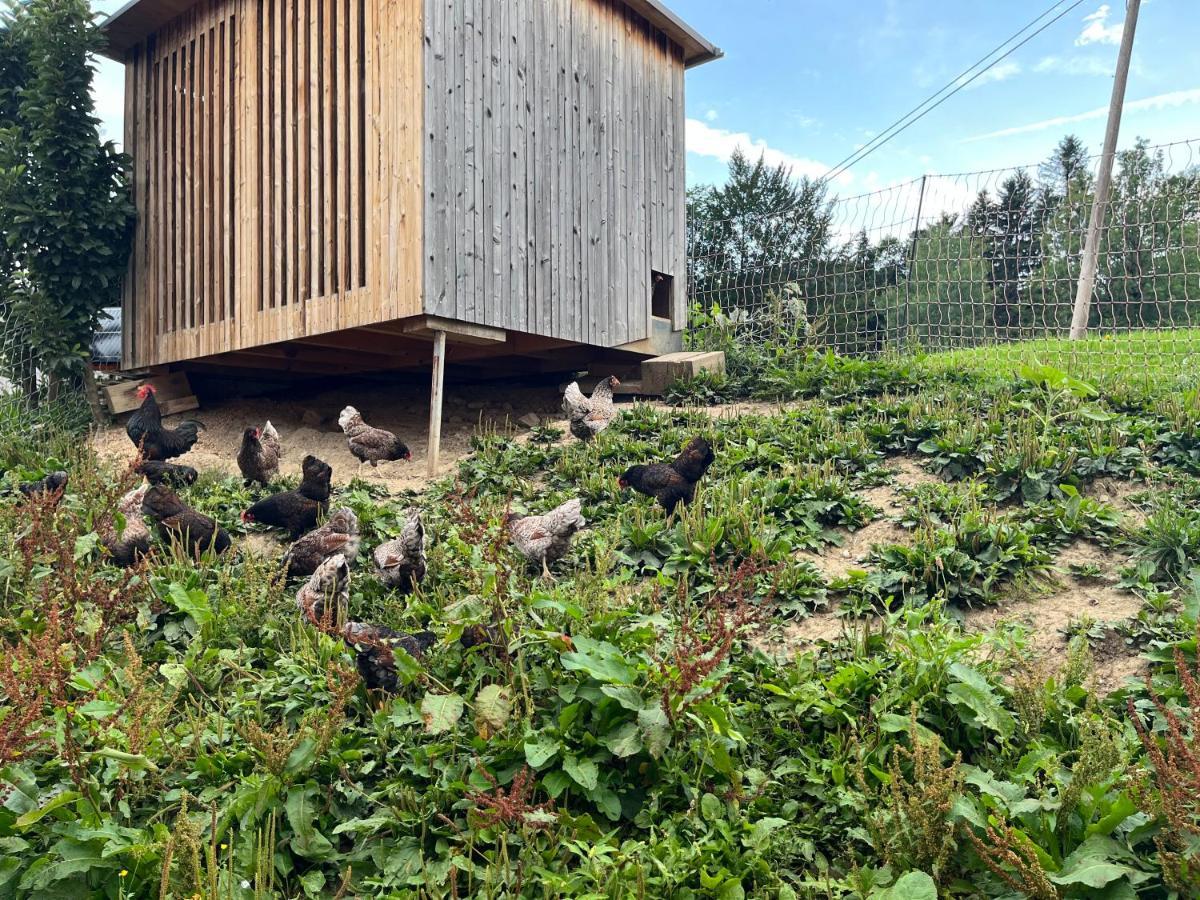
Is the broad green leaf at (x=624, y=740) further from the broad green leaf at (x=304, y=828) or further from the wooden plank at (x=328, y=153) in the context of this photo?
the wooden plank at (x=328, y=153)

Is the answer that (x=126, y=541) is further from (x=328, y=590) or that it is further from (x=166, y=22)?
(x=166, y=22)

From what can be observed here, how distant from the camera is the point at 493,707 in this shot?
3.22m

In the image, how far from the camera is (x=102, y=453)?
29.6 ft

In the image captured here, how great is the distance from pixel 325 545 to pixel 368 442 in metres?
2.72

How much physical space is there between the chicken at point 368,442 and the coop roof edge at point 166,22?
5.24 metres

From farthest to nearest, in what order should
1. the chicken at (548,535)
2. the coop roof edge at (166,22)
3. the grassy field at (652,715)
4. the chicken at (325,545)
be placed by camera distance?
the coop roof edge at (166,22), the chicken at (325,545), the chicken at (548,535), the grassy field at (652,715)

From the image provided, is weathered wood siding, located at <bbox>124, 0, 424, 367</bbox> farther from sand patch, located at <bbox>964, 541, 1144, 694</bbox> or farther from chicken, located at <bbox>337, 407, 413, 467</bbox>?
sand patch, located at <bbox>964, 541, 1144, 694</bbox>

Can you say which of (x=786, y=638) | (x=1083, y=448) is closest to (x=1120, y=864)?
(x=786, y=638)

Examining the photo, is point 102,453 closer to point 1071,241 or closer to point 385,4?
point 385,4

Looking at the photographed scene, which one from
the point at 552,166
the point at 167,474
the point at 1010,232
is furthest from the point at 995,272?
the point at 167,474

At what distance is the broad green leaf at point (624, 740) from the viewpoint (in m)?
2.98

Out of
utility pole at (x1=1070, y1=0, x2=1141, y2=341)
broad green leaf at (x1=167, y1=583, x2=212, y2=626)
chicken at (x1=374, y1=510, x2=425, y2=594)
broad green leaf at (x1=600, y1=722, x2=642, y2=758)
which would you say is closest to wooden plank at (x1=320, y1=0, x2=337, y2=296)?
chicken at (x1=374, y1=510, x2=425, y2=594)

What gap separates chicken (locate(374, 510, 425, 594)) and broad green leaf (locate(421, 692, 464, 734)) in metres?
1.65

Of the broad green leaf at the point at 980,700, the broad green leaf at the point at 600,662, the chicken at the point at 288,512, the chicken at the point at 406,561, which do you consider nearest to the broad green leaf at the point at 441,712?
the broad green leaf at the point at 600,662
